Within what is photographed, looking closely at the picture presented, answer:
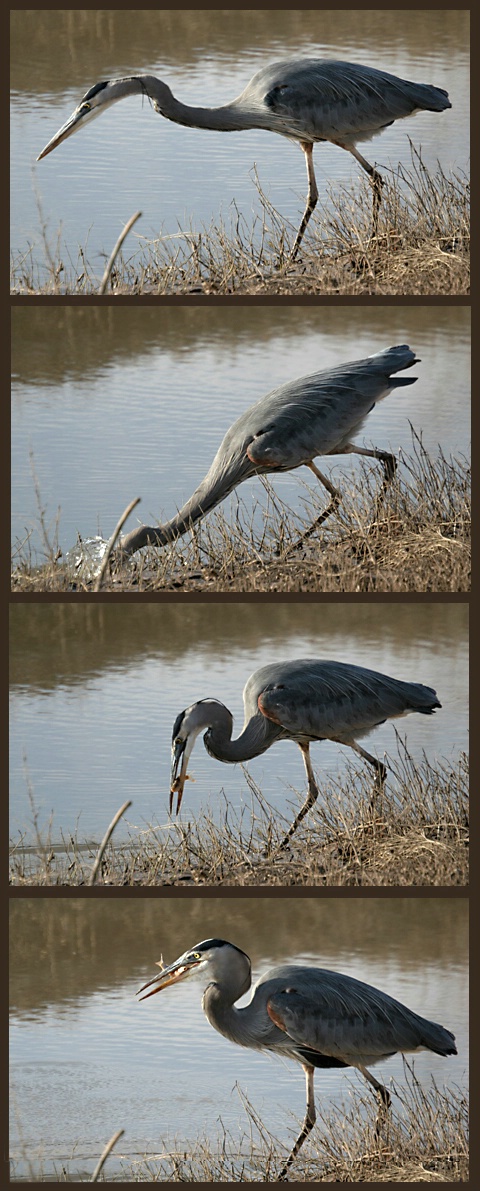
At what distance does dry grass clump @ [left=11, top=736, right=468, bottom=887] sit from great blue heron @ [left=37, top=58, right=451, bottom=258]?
197 cm

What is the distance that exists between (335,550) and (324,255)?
111 centimetres

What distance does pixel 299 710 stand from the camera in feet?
19.9

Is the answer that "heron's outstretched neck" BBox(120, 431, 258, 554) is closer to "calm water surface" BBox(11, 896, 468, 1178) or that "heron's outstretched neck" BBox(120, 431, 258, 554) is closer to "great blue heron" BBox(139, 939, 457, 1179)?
"calm water surface" BBox(11, 896, 468, 1178)

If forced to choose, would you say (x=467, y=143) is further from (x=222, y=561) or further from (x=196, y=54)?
(x=222, y=561)

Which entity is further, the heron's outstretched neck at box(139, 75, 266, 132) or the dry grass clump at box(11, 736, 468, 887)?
the heron's outstretched neck at box(139, 75, 266, 132)

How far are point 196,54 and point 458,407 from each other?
1.79 m

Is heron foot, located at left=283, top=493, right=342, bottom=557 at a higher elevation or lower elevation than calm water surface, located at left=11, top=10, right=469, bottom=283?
lower

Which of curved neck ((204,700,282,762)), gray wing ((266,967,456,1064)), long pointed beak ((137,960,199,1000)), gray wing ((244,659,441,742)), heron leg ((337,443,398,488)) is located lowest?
gray wing ((266,967,456,1064))

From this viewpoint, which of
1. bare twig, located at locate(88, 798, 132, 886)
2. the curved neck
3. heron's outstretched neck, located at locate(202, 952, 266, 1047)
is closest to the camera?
heron's outstretched neck, located at locate(202, 952, 266, 1047)

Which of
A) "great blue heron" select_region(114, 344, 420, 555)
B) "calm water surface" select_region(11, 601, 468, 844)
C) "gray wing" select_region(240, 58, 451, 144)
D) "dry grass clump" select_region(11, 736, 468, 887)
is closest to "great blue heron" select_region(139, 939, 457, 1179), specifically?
"dry grass clump" select_region(11, 736, 468, 887)

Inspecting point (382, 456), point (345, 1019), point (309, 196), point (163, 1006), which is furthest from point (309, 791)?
point (309, 196)

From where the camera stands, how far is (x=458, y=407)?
657cm

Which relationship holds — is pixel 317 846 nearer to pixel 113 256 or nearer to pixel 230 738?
pixel 230 738

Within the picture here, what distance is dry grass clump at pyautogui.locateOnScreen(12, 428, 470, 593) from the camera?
6.20 meters
